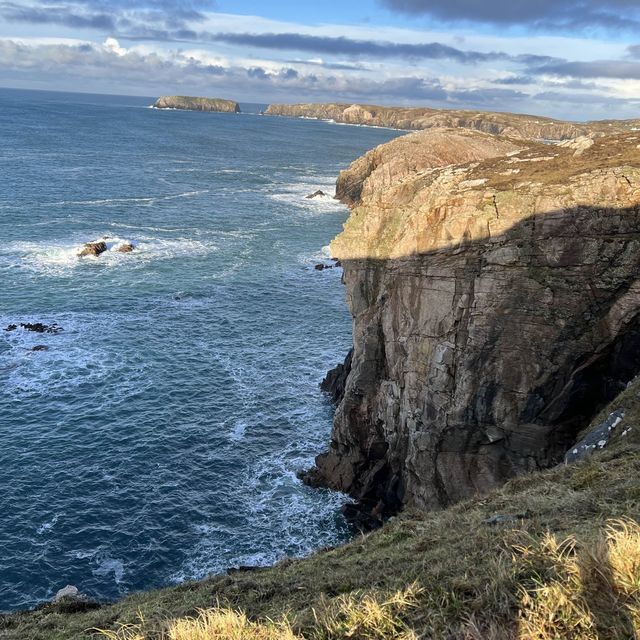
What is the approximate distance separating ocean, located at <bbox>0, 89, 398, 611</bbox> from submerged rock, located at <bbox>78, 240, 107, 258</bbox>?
1.05 meters

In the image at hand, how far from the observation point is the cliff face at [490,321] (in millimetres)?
24922

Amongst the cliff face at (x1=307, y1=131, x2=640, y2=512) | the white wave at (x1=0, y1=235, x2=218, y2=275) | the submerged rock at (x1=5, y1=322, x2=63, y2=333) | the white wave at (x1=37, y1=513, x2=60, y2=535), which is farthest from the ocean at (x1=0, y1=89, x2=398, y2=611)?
the cliff face at (x1=307, y1=131, x2=640, y2=512)

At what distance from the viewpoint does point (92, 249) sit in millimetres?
72000

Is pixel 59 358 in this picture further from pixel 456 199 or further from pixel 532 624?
pixel 532 624

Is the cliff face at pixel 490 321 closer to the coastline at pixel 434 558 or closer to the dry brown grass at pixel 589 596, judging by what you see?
the coastline at pixel 434 558

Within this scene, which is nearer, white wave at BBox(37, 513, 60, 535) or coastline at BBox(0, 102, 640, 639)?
coastline at BBox(0, 102, 640, 639)

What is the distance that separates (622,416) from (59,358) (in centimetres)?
4196

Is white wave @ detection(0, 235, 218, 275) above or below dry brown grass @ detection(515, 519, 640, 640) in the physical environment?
below

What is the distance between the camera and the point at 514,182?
1128 inches

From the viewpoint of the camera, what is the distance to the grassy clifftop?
7582 mm

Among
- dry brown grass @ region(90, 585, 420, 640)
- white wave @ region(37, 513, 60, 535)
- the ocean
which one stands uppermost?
dry brown grass @ region(90, 585, 420, 640)

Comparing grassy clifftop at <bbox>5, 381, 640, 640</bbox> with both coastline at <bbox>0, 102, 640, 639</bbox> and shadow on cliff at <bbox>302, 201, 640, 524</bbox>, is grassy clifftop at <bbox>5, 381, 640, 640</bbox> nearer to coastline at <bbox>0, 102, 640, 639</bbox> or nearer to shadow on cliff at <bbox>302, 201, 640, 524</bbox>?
coastline at <bbox>0, 102, 640, 639</bbox>

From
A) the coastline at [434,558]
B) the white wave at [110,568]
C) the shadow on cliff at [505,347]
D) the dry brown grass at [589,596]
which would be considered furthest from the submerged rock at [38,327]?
the dry brown grass at [589,596]

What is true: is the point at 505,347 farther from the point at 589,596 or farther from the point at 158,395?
the point at 158,395
